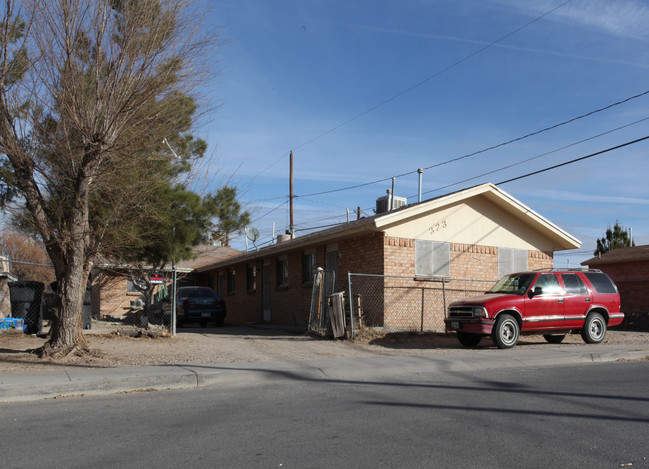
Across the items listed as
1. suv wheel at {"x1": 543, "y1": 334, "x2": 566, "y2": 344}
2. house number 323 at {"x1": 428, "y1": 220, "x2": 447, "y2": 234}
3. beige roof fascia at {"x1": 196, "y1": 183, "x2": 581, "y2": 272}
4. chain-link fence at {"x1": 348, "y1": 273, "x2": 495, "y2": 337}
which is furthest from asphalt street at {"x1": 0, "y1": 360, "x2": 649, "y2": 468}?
house number 323 at {"x1": 428, "y1": 220, "x2": 447, "y2": 234}

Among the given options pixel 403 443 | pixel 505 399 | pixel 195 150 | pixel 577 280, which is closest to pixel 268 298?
pixel 195 150

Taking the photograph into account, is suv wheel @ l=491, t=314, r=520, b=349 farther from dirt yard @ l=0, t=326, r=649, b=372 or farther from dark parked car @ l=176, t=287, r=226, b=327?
dark parked car @ l=176, t=287, r=226, b=327

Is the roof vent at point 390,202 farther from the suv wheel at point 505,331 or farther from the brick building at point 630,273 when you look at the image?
the brick building at point 630,273

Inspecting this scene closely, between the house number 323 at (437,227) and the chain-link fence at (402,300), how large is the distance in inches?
55.9

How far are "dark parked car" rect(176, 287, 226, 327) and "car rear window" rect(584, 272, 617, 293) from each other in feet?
42.4

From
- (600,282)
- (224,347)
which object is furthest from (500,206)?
(224,347)

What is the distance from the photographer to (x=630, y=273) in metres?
25.1

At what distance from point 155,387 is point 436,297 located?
1000 centimetres

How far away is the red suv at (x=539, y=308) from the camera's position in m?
13.1

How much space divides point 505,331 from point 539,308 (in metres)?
1.04

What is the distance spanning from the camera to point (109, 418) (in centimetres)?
670

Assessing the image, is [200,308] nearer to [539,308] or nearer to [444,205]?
[444,205]

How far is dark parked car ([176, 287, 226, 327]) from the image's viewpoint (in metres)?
21.5

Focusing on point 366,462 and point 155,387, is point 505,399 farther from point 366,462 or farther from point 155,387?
point 155,387
